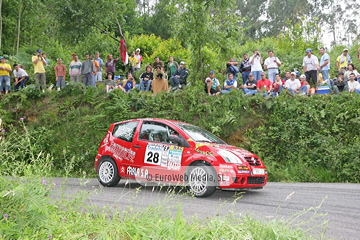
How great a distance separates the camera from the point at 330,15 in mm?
77125

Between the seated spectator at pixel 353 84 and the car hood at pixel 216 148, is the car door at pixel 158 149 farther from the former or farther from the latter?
the seated spectator at pixel 353 84

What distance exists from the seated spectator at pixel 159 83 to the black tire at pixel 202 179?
10.2 meters

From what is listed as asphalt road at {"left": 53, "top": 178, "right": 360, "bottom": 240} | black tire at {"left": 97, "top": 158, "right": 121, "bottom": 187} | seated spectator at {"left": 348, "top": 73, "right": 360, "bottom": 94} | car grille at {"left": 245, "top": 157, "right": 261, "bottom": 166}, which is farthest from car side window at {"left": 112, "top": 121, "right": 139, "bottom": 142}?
seated spectator at {"left": 348, "top": 73, "right": 360, "bottom": 94}

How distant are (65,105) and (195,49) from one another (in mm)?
6568

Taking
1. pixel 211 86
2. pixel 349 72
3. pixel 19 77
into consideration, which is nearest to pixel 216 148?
pixel 211 86

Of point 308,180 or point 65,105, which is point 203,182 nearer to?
point 308,180

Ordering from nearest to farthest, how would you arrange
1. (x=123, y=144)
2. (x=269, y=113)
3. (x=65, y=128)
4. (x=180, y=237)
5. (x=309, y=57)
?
(x=180, y=237)
(x=123, y=144)
(x=269, y=113)
(x=65, y=128)
(x=309, y=57)

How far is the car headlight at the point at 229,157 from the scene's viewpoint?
9000 mm

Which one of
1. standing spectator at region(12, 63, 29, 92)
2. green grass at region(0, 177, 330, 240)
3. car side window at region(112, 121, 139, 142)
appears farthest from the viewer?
standing spectator at region(12, 63, 29, 92)

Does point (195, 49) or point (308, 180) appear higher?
point (195, 49)

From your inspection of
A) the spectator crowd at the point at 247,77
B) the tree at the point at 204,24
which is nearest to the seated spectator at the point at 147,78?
the spectator crowd at the point at 247,77

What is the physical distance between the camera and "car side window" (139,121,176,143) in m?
10.1

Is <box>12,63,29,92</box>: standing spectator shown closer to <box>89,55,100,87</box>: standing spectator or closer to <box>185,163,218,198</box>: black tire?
<box>89,55,100,87</box>: standing spectator

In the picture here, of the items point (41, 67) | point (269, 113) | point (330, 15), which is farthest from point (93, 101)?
point (330, 15)
